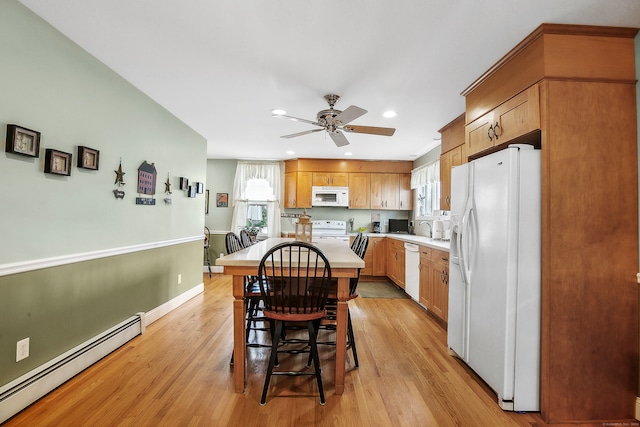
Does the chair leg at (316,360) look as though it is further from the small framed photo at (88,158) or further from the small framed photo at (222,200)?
the small framed photo at (222,200)

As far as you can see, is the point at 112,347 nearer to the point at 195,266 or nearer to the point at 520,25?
the point at 195,266

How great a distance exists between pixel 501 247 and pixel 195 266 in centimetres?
392

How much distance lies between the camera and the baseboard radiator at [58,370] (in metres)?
1.79

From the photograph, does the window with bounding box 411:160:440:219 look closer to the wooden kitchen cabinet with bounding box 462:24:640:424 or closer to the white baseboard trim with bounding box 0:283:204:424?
the wooden kitchen cabinet with bounding box 462:24:640:424

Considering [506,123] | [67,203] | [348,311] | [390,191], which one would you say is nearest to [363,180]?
[390,191]

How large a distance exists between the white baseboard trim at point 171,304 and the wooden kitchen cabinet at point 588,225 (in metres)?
3.48

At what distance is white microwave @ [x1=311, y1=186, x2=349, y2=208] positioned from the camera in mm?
6242

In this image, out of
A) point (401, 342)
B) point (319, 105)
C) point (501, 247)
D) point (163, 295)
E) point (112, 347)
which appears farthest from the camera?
point (163, 295)

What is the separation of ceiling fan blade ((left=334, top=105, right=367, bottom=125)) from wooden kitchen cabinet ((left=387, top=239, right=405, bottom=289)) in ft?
9.03

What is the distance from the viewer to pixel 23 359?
189 centimetres

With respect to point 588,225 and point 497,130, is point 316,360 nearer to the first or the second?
point 588,225

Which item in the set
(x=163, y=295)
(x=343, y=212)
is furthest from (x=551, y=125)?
(x=343, y=212)

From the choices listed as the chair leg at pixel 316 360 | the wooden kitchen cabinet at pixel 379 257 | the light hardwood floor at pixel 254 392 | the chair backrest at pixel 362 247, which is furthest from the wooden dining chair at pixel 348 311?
the wooden kitchen cabinet at pixel 379 257

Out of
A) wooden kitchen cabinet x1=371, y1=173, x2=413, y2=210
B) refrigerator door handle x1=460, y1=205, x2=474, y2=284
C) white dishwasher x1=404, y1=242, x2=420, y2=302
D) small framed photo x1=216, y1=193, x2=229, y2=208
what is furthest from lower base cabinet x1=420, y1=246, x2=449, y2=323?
small framed photo x1=216, y1=193, x2=229, y2=208
